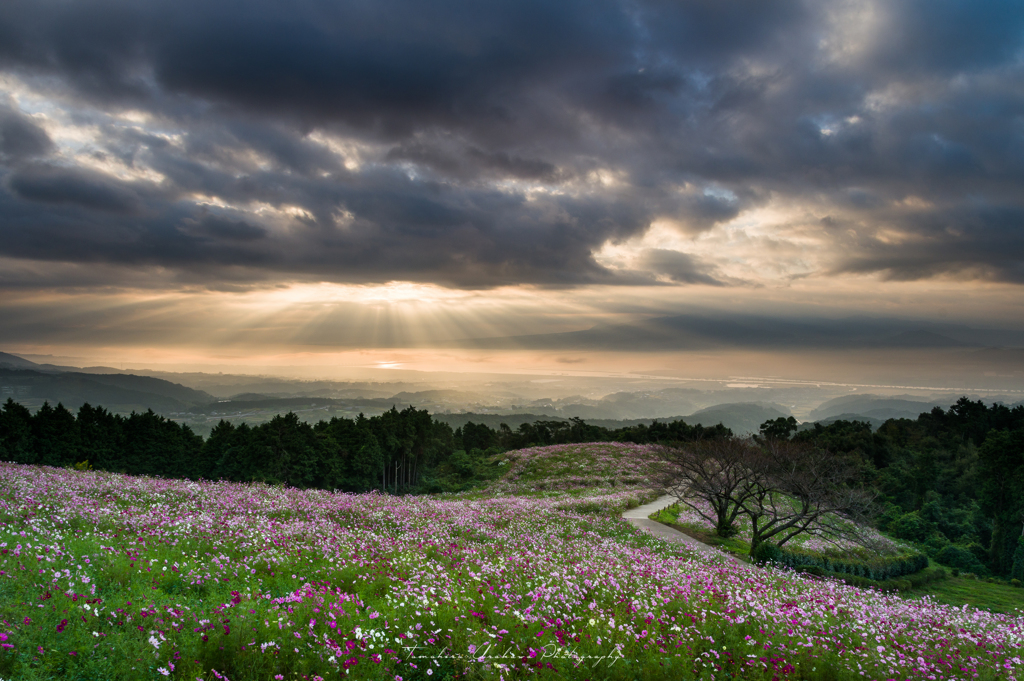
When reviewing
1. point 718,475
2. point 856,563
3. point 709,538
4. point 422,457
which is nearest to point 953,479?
point 856,563

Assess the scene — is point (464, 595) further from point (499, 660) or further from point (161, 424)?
point (161, 424)

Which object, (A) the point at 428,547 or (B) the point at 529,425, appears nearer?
(A) the point at 428,547

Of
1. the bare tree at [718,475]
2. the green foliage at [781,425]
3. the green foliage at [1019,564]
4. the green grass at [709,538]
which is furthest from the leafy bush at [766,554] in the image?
the green foliage at [781,425]

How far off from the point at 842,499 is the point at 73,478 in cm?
3032

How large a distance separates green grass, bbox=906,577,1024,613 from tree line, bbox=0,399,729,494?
17239mm

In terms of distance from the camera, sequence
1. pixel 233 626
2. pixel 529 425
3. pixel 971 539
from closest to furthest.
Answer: pixel 233 626
pixel 971 539
pixel 529 425

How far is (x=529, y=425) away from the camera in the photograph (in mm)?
94812

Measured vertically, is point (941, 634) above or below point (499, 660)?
below

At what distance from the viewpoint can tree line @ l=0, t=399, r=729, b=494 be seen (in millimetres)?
45344

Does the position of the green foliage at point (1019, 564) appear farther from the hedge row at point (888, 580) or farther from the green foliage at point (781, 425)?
the green foliage at point (781, 425)

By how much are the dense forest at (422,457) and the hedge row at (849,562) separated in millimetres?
5501

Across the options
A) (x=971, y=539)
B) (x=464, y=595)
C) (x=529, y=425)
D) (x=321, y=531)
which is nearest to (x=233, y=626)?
(x=464, y=595)

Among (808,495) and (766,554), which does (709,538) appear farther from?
(808,495)

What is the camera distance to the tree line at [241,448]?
149 feet
